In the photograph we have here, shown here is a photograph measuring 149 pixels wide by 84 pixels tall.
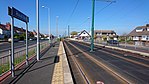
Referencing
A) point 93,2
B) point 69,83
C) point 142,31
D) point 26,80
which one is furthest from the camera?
point 142,31

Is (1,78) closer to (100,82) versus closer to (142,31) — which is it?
(100,82)

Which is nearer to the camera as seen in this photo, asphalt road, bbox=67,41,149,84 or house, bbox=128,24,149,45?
asphalt road, bbox=67,41,149,84

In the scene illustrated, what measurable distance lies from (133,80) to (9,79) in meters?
5.42

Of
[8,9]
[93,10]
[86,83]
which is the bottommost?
[86,83]

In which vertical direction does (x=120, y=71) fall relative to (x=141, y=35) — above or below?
below

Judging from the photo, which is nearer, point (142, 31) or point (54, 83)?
point (54, 83)

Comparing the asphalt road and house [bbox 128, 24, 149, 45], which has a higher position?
house [bbox 128, 24, 149, 45]

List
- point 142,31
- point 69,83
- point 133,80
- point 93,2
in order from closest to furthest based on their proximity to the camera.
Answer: point 69,83 < point 133,80 < point 93,2 < point 142,31

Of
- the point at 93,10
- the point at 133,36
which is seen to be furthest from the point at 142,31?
the point at 93,10

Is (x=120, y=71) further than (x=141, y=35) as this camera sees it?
No

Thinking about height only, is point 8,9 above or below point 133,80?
above

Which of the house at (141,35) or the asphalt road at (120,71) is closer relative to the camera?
the asphalt road at (120,71)

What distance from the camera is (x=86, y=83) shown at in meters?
8.38

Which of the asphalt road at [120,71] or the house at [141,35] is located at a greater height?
the house at [141,35]
